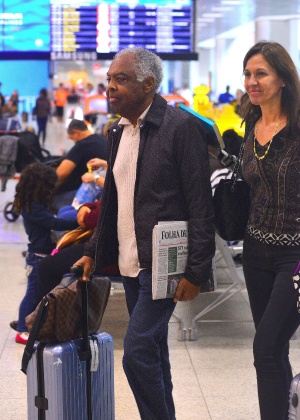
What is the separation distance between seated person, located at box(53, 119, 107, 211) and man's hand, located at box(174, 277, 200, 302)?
4474 mm

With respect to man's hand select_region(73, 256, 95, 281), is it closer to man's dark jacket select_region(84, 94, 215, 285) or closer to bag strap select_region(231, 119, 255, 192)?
man's dark jacket select_region(84, 94, 215, 285)

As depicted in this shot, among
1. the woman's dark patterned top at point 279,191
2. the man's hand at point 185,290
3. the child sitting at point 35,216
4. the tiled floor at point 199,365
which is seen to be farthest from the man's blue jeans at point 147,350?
the child sitting at point 35,216

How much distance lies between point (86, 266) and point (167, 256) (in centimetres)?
45

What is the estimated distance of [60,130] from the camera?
3384 centimetres

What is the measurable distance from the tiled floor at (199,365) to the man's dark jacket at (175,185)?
132 centimetres

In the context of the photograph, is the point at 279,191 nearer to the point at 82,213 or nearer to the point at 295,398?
the point at 295,398

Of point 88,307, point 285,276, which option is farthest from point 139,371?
point 285,276

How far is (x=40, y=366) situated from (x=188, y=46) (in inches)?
327

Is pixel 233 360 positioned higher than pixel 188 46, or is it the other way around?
pixel 188 46

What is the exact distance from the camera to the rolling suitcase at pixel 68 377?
3316 millimetres

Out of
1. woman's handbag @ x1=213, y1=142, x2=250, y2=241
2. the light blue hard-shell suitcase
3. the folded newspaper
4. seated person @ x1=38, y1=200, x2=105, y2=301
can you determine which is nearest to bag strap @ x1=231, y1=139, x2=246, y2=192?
woman's handbag @ x1=213, y1=142, x2=250, y2=241

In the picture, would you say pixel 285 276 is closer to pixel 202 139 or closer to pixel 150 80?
pixel 202 139

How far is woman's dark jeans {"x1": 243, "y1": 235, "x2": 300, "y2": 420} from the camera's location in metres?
3.08

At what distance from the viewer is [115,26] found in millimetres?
10984
